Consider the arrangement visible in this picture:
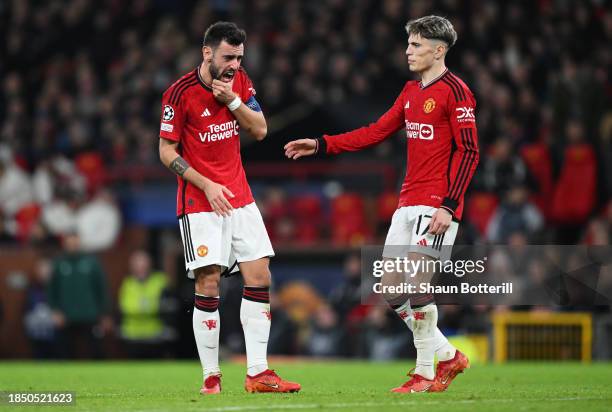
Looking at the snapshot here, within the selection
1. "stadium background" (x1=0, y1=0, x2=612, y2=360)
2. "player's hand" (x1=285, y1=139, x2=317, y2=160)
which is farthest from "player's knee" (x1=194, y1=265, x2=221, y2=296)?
"stadium background" (x1=0, y1=0, x2=612, y2=360)

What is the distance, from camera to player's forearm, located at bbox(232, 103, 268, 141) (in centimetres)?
896

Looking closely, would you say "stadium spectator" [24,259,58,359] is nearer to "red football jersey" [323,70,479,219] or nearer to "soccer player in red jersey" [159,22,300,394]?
"soccer player in red jersey" [159,22,300,394]

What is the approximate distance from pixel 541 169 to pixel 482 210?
107 cm

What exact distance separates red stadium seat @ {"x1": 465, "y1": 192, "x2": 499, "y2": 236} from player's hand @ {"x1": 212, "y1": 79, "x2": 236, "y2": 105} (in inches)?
390

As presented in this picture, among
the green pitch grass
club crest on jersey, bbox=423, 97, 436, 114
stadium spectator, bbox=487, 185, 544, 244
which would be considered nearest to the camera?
the green pitch grass

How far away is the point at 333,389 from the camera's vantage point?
32.6 ft

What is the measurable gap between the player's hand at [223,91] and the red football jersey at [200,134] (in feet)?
0.49

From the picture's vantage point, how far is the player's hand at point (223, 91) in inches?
347

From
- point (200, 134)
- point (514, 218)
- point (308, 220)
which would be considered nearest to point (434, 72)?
point (200, 134)

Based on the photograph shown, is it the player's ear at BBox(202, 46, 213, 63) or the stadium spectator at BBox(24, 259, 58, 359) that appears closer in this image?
the player's ear at BBox(202, 46, 213, 63)

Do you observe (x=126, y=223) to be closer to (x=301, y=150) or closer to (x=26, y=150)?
(x=26, y=150)

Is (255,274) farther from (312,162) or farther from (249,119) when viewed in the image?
(312,162)

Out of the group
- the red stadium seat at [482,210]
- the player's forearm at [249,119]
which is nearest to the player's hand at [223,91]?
the player's forearm at [249,119]

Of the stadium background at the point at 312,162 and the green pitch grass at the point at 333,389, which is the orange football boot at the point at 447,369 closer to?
the green pitch grass at the point at 333,389
